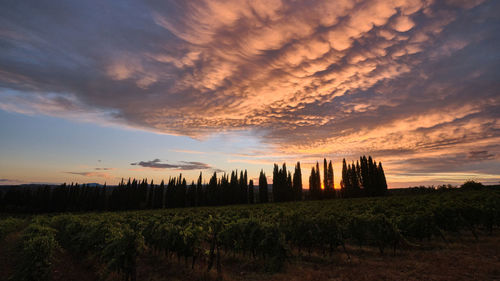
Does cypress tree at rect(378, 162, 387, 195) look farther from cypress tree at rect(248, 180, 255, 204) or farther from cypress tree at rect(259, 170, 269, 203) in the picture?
cypress tree at rect(248, 180, 255, 204)

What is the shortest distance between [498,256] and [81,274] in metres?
26.2

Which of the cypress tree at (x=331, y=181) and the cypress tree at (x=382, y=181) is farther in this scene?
the cypress tree at (x=331, y=181)

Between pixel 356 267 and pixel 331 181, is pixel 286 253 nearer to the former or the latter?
pixel 356 267

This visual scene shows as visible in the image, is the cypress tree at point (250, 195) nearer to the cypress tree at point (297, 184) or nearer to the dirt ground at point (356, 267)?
the cypress tree at point (297, 184)

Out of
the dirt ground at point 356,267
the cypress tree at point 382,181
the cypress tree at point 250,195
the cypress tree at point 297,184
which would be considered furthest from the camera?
the cypress tree at point 250,195

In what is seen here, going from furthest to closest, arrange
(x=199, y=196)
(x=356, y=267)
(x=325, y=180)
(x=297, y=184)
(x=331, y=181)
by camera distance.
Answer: (x=199, y=196) < (x=325, y=180) < (x=297, y=184) < (x=331, y=181) < (x=356, y=267)

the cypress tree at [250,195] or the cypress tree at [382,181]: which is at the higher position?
the cypress tree at [382,181]

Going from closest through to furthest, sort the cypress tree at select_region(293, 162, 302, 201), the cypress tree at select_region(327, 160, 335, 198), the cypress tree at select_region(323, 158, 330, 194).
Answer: the cypress tree at select_region(327, 160, 335, 198) < the cypress tree at select_region(323, 158, 330, 194) < the cypress tree at select_region(293, 162, 302, 201)

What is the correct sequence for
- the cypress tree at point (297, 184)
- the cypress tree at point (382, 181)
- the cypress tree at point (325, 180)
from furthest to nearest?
the cypress tree at point (297, 184) < the cypress tree at point (325, 180) < the cypress tree at point (382, 181)

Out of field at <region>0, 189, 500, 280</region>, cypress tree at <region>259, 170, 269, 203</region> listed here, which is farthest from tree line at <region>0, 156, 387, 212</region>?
field at <region>0, 189, 500, 280</region>

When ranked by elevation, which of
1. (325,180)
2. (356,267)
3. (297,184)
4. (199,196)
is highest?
(325,180)

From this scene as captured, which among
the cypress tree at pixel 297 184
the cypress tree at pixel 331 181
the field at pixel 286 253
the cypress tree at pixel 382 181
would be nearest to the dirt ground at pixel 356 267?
the field at pixel 286 253

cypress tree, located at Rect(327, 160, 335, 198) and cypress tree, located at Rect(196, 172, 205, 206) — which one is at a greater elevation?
cypress tree, located at Rect(327, 160, 335, 198)

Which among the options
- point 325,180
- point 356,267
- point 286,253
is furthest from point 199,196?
point 356,267
